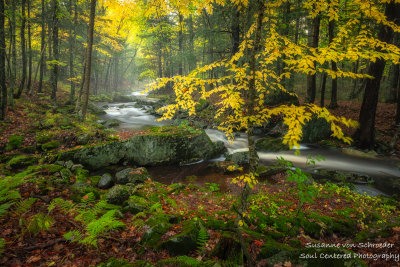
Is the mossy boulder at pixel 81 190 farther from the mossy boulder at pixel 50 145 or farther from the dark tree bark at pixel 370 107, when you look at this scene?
the dark tree bark at pixel 370 107

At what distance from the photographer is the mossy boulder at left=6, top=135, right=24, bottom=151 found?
27.9 ft

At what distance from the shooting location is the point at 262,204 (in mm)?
5594

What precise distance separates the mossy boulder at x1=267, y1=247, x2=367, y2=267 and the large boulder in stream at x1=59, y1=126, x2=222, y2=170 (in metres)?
7.65

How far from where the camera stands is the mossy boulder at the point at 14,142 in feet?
27.9

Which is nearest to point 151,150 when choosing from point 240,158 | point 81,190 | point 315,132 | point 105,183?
point 105,183

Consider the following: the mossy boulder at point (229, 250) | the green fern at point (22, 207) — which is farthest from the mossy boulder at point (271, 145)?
the green fern at point (22, 207)

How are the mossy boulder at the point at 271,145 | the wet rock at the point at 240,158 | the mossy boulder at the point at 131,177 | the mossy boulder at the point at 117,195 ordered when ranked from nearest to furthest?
the mossy boulder at the point at 117,195 < the mossy boulder at the point at 131,177 < the wet rock at the point at 240,158 < the mossy boulder at the point at 271,145

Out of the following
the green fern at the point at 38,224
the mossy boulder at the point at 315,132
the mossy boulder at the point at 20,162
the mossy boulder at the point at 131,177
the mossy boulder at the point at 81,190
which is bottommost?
the mossy boulder at the point at 131,177

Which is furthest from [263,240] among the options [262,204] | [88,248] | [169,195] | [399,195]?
[399,195]

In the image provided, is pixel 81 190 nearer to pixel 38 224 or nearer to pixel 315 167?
pixel 38 224

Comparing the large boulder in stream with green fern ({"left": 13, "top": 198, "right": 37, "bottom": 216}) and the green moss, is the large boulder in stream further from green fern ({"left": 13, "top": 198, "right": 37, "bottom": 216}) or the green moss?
green fern ({"left": 13, "top": 198, "right": 37, "bottom": 216})

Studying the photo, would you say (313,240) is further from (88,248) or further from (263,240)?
(88,248)

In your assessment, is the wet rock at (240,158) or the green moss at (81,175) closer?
the green moss at (81,175)

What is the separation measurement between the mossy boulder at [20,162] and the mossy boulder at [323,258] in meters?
8.92
